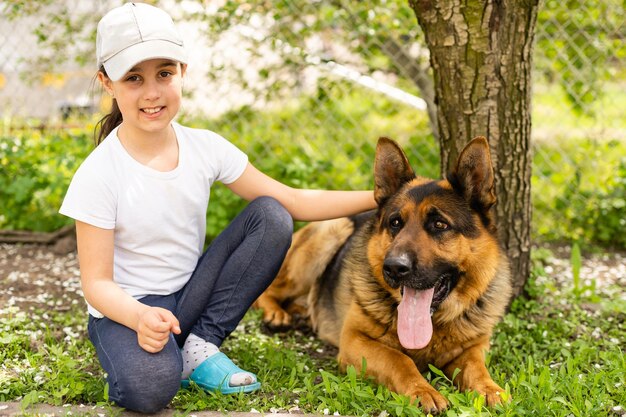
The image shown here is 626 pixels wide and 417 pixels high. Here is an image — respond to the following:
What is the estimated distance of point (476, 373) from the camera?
3207mm

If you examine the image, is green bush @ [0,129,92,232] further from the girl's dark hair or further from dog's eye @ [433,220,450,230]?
dog's eye @ [433,220,450,230]

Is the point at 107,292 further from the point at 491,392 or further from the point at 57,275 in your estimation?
the point at 57,275

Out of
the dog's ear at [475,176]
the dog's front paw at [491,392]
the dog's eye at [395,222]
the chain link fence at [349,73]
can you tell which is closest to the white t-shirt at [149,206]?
the dog's eye at [395,222]

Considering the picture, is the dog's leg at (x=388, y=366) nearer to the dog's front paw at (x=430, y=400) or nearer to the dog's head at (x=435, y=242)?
the dog's front paw at (x=430, y=400)

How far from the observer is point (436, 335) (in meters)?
3.42

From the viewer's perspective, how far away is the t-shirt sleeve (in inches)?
119

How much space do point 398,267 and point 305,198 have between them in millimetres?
848

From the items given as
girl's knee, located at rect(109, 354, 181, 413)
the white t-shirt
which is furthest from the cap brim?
girl's knee, located at rect(109, 354, 181, 413)

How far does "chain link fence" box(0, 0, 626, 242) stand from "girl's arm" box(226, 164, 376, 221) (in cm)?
215

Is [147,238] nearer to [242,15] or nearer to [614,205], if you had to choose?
[242,15]

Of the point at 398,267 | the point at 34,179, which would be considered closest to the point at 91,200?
the point at 398,267

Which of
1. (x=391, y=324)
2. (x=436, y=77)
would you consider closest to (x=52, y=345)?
(x=391, y=324)

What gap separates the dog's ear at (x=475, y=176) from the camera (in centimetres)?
327

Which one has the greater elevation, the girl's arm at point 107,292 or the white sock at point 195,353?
the girl's arm at point 107,292
